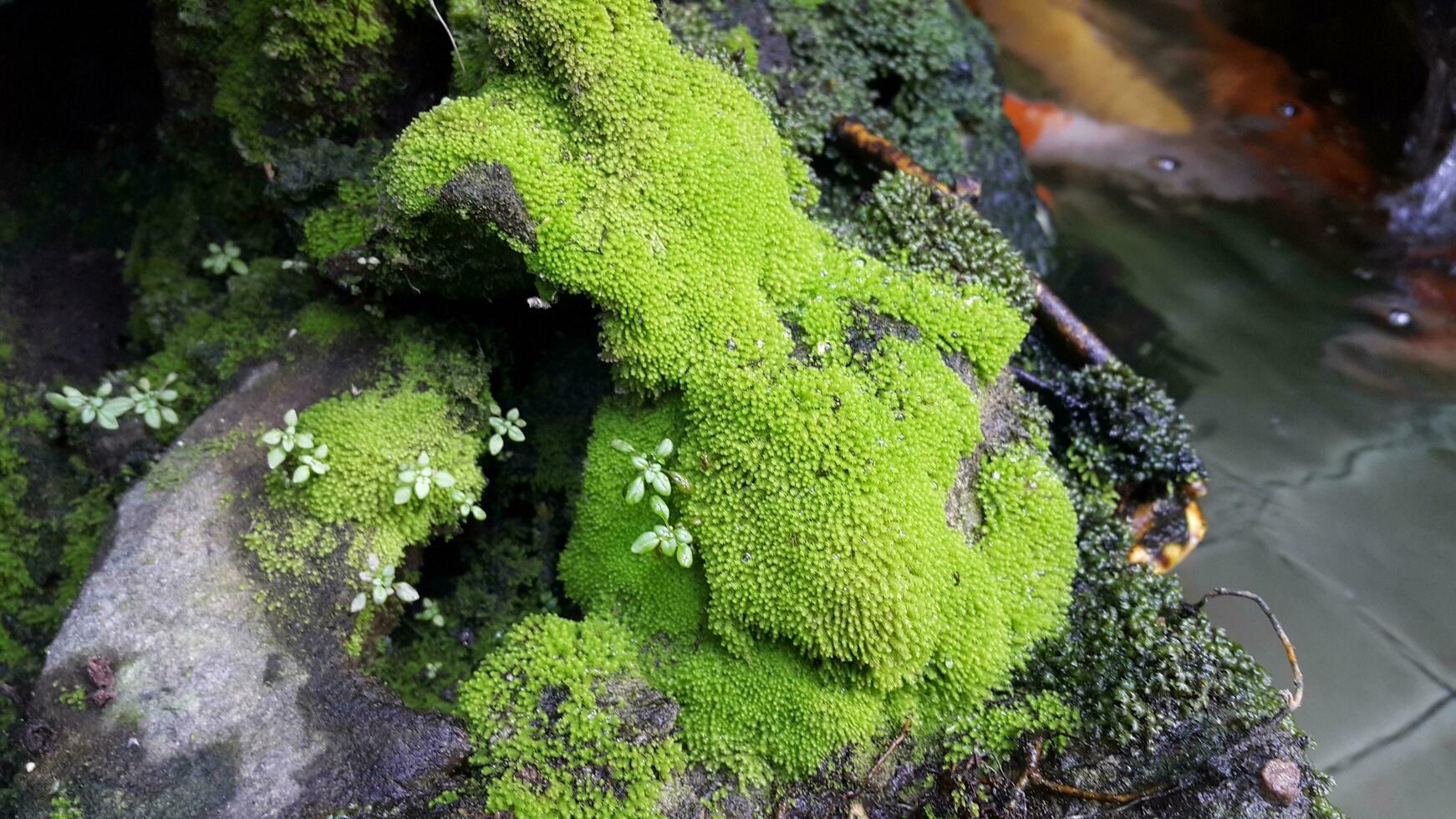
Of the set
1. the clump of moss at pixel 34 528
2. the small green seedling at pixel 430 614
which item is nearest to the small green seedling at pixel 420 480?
the small green seedling at pixel 430 614

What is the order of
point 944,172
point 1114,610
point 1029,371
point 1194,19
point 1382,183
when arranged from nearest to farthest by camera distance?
point 1114,610 < point 1029,371 < point 944,172 < point 1382,183 < point 1194,19

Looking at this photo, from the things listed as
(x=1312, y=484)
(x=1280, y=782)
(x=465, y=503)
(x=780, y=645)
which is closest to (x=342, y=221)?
(x=465, y=503)

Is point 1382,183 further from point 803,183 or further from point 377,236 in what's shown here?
point 377,236

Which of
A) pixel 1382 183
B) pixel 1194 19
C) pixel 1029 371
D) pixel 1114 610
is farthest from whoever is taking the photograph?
pixel 1194 19

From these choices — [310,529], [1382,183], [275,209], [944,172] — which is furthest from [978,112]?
[310,529]

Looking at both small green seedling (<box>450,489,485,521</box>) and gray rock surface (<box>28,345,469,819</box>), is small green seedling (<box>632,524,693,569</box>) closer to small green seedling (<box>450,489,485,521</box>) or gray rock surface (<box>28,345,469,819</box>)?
small green seedling (<box>450,489,485,521</box>)

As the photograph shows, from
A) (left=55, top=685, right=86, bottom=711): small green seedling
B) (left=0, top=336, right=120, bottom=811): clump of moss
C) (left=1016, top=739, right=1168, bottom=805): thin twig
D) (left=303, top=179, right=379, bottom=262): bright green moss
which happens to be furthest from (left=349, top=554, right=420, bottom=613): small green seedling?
(left=1016, top=739, right=1168, bottom=805): thin twig

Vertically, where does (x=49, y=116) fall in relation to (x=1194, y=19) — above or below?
below
